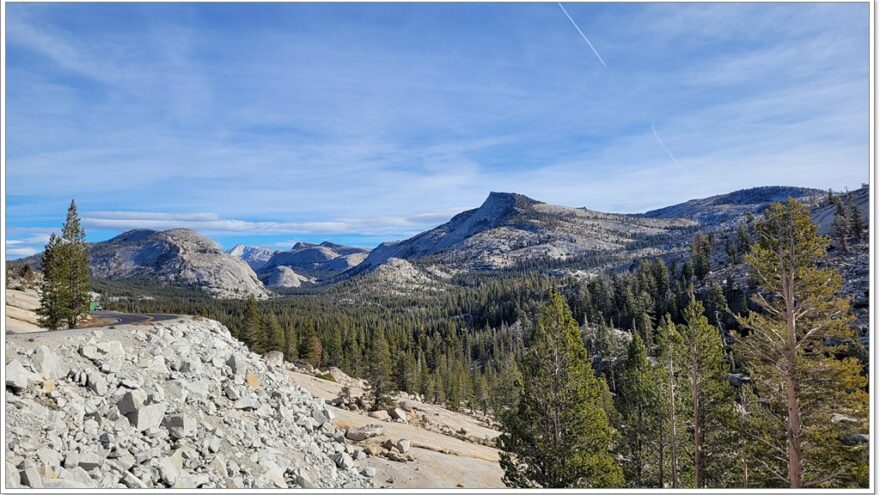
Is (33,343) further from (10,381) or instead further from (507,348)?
(507,348)

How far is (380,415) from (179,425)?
94.7 feet

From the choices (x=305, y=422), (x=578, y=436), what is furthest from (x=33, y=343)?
(x=578, y=436)

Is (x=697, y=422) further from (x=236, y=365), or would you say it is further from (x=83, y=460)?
(x=83, y=460)

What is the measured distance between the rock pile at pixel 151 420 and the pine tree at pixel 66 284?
20519mm

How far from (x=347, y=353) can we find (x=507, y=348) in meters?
66.0

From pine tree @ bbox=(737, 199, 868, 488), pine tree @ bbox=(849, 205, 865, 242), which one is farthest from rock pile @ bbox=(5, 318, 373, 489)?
pine tree @ bbox=(849, 205, 865, 242)

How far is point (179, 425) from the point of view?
1493cm

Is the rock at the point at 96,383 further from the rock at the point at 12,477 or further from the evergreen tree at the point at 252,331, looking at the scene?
the evergreen tree at the point at 252,331

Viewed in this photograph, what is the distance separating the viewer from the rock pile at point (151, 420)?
38.4 feet

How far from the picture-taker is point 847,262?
111 meters

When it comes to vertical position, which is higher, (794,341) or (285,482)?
(794,341)

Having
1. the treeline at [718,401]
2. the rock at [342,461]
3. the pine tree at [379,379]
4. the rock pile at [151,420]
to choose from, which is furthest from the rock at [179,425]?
the pine tree at [379,379]

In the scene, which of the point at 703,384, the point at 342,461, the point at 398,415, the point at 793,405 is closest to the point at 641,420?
the point at 703,384

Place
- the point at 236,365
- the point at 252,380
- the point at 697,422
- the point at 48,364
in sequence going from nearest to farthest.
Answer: the point at 48,364 < the point at 236,365 < the point at 252,380 < the point at 697,422
